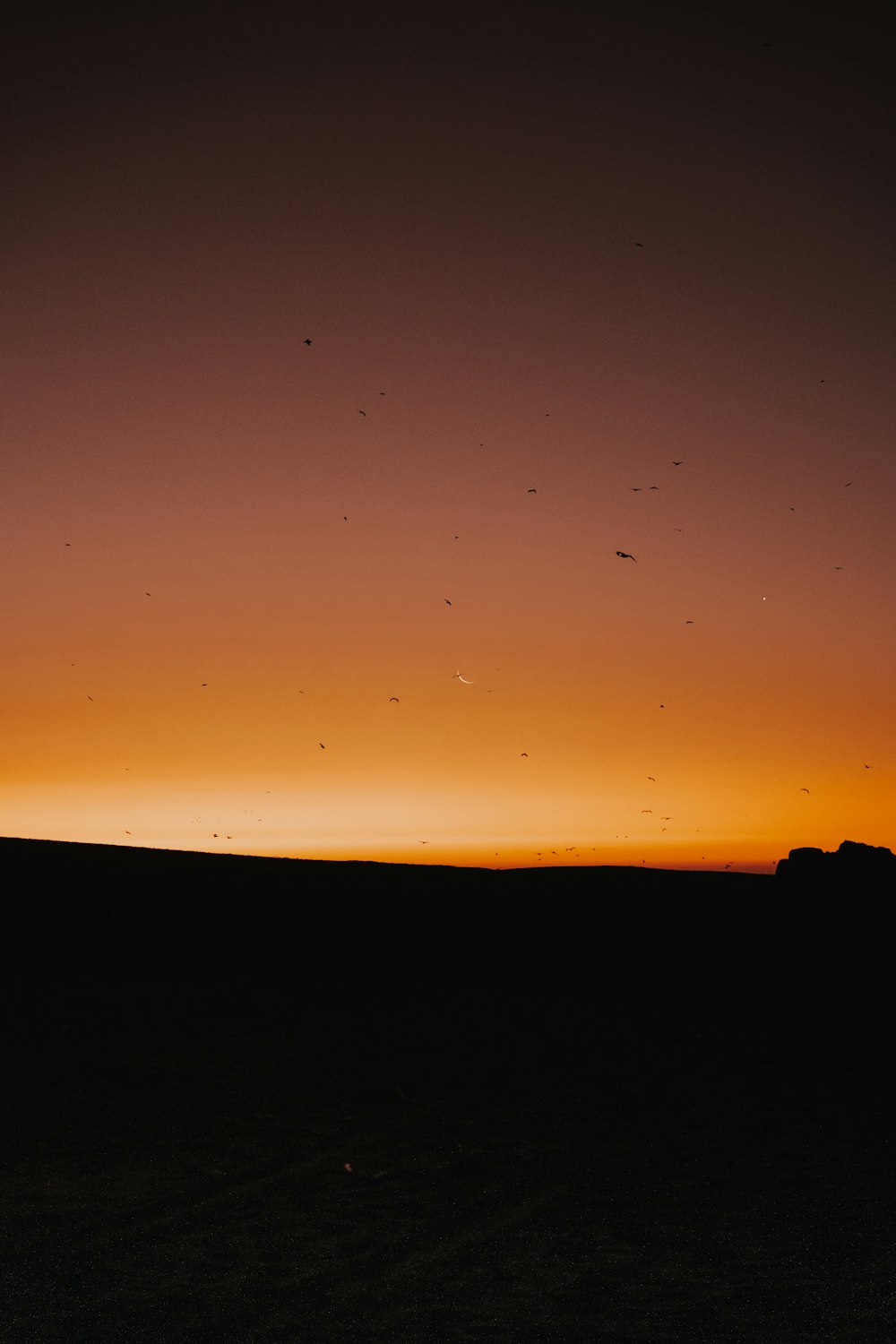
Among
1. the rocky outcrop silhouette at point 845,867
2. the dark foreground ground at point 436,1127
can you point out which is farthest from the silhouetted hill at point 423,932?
the rocky outcrop silhouette at point 845,867

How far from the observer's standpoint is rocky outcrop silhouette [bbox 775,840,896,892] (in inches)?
1112

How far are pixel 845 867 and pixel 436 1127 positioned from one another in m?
23.2

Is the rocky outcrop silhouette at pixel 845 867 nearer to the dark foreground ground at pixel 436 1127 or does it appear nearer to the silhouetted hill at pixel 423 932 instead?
the silhouetted hill at pixel 423 932

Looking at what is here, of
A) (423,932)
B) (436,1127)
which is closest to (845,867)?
(423,932)

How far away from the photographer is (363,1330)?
566 centimetres

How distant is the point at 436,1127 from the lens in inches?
382

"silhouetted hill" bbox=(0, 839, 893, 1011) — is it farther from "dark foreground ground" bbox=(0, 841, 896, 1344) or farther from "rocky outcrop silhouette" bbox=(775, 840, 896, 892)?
"rocky outcrop silhouette" bbox=(775, 840, 896, 892)

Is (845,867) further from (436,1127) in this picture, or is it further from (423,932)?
(436,1127)

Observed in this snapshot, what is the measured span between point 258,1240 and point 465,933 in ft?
44.2

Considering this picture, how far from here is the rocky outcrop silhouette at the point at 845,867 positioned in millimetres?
28234

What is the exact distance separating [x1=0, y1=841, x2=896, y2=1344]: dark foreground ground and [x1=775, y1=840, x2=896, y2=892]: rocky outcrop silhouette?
7.06 meters

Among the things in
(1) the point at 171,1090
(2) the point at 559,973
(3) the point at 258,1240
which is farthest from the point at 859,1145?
(2) the point at 559,973

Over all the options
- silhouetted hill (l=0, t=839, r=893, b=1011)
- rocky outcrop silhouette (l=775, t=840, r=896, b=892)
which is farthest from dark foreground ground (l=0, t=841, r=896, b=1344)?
rocky outcrop silhouette (l=775, t=840, r=896, b=892)

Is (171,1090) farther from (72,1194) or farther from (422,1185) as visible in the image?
(422,1185)
